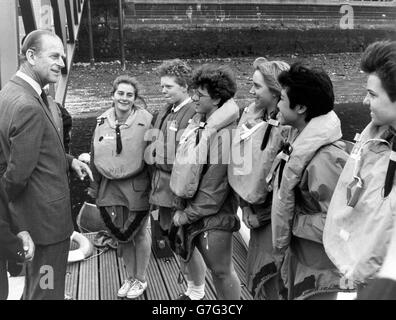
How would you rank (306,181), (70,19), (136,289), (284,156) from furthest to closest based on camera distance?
(70,19), (136,289), (284,156), (306,181)

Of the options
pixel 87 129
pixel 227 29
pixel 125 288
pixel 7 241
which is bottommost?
pixel 87 129

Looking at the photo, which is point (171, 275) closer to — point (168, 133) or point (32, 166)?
point (168, 133)

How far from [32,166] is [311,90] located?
1258 mm

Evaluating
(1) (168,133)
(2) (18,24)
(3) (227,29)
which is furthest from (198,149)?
(3) (227,29)

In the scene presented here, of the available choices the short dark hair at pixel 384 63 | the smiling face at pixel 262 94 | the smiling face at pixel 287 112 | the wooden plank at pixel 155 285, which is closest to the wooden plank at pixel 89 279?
the wooden plank at pixel 155 285

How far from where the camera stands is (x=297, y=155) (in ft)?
6.82

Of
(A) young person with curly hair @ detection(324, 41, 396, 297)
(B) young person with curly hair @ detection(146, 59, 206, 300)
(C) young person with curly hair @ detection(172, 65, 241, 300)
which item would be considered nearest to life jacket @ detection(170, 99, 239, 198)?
(C) young person with curly hair @ detection(172, 65, 241, 300)

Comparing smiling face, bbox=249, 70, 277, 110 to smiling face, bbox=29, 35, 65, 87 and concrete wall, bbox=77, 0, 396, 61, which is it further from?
concrete wall, bbox=77, 0, 396, 61

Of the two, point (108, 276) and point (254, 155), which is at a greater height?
point (254, 155)

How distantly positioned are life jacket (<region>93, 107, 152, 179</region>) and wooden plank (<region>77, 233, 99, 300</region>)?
0.87 metres

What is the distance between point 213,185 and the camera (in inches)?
104

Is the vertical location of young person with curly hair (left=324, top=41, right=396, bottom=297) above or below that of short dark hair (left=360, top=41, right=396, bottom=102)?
below

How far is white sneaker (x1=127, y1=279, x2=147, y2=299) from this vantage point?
3285 millimetres

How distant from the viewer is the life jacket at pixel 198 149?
8.63 ft
